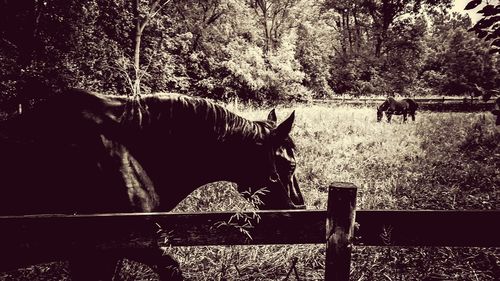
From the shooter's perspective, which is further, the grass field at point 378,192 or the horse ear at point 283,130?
the grass field at point 378,192

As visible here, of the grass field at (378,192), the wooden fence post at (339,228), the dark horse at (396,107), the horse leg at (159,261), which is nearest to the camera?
the wooden fence post at (339,228)

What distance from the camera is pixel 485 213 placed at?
204 centimetres

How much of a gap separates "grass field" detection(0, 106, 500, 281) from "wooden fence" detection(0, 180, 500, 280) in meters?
0.65

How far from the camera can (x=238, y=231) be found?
2031 mm

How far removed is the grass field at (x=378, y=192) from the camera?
376cm

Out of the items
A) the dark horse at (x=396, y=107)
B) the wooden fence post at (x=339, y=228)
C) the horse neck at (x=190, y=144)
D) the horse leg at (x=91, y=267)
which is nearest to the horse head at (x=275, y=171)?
the horse neck at (x=190, y=144)

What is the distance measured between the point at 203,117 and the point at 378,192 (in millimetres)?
5042

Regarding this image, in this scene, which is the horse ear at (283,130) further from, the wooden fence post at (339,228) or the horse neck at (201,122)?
the wooden fence post at (339,228)

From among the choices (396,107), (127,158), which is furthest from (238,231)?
(396,107)

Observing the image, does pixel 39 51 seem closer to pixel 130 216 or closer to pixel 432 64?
pixel 130 216

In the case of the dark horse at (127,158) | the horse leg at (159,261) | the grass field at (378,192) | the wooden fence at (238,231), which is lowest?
the grass field at (378,192)

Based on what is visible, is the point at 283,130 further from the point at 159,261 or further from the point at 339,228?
the point at 159,261

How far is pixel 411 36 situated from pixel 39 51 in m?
44.1

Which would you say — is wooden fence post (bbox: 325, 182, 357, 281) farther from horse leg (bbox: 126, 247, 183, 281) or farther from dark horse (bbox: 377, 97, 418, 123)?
dark horse (bbox: 377, 97, 418, 123)
